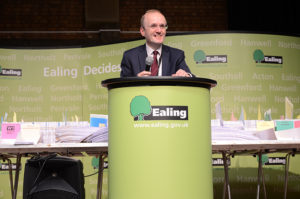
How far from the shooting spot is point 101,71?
5035mm

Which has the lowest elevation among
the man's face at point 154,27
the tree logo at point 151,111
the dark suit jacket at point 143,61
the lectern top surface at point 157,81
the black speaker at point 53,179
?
the black speaker at point 53,179

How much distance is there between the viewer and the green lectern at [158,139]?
172cm

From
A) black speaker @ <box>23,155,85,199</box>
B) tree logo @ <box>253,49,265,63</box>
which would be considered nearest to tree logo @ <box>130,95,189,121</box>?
black speaker @ <box>23,155,85,199</box>

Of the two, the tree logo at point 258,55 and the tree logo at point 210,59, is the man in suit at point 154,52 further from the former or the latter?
the tree logo at point 258,55

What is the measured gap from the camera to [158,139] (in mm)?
1711

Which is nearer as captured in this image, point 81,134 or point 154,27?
point 81,134

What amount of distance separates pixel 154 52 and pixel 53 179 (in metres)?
1.16

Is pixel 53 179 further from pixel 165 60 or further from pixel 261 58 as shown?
pixel 261 58

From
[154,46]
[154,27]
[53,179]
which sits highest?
[154,27]

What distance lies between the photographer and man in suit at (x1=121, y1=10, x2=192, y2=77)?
2799 millimetres

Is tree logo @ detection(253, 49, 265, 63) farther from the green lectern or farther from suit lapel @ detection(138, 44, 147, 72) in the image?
the green lectern

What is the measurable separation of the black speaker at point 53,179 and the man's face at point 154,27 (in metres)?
1.03

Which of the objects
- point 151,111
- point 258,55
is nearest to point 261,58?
point 258,55

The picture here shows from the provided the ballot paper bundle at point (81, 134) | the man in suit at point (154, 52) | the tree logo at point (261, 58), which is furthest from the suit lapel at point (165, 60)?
the tree logo at point (261, 58)
